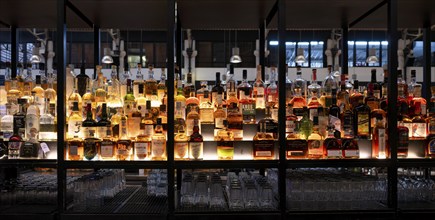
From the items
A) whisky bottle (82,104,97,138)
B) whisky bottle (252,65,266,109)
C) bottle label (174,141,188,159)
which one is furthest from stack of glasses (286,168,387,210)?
whisky bottle (82,104,97,138)

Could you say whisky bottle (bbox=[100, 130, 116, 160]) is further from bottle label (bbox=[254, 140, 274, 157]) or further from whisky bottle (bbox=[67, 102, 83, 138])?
bottle label (bbox=[254, 140, 274, 157])

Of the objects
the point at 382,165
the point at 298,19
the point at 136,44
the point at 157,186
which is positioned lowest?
the point at 157,186

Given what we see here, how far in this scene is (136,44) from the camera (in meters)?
12.8

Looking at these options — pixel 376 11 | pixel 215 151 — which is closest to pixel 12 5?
pixel 215 151

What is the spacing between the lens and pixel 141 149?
241 cm

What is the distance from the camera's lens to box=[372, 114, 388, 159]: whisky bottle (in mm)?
2477

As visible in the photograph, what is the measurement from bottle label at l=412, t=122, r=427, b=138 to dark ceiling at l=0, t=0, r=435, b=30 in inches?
30.5

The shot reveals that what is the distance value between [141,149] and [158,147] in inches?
4.0

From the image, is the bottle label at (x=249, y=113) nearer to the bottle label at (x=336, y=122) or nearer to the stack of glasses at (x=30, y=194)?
the bottle label at (x=336, y=122)

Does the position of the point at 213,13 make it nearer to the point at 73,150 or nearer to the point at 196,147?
the point at 196,147

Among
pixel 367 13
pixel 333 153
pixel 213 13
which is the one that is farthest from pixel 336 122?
pixel 213 13

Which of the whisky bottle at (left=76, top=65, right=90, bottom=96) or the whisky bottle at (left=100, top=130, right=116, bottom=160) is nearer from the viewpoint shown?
the whisky bottle at (left=100, top=130, right=116, bottom=160)

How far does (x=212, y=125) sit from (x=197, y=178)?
0.35 metres

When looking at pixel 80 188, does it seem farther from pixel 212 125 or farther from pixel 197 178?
pixel 212 125
